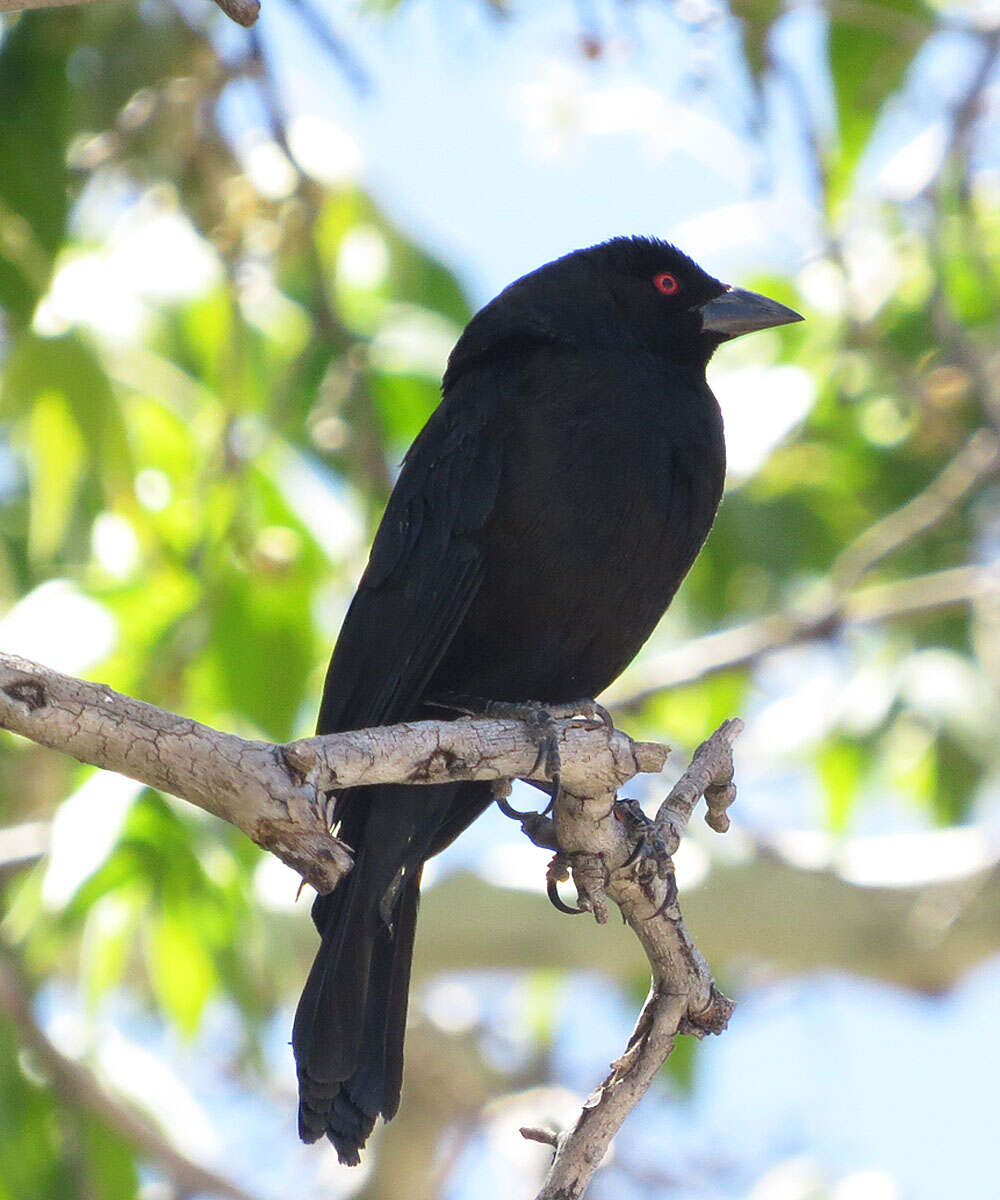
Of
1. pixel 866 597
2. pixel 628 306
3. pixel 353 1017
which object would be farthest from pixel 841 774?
pixel 353 1017

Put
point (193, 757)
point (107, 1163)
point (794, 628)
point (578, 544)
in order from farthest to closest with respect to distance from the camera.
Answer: point (794, 628) → point (107, 1163) → point (578, 544) → point (193, 757)

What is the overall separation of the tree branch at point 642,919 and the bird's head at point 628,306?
1.48 metres

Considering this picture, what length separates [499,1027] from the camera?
10547mm

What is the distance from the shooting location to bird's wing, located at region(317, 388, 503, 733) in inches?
153

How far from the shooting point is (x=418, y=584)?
13.0ft

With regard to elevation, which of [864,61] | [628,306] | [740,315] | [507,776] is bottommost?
[507,776]

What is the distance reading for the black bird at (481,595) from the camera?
3.78 m

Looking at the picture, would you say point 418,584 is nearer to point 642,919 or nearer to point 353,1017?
point 353,1017

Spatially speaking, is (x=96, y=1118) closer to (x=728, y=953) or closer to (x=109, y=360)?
(x=109, y=360)

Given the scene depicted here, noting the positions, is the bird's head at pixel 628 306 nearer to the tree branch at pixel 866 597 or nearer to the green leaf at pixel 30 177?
the green leaf at pixel 30 177

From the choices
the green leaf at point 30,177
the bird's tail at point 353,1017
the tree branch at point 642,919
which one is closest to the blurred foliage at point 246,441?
the green leaf at point 30,177

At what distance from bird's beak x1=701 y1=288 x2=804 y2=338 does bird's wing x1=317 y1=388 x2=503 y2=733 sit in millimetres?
945

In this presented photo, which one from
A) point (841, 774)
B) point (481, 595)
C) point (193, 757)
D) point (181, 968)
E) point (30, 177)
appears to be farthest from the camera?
point (841, 774)

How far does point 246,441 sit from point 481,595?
2.12 metres
